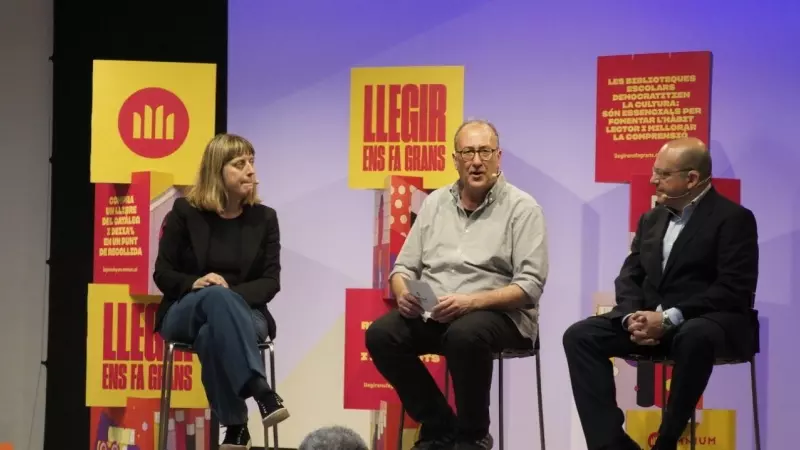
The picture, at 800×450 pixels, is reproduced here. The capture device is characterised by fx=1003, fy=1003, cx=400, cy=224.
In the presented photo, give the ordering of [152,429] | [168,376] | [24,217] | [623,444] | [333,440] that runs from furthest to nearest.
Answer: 1. [24,217]
2. [152,429]
3. [168,376]
4. [623,444]
5. [333,440]

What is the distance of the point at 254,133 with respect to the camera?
17.7 feet

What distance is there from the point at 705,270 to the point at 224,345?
Result: 1.76m

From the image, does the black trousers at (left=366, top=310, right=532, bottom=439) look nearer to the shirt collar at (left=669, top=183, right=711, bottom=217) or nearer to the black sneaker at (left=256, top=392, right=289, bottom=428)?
the black sneaker at (left=256, top=392, right=289, bottom=428)

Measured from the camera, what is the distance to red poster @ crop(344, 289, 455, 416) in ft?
13.9

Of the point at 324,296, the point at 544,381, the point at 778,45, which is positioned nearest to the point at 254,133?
the point at 324,296

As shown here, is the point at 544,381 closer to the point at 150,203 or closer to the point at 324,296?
the point at 324,296

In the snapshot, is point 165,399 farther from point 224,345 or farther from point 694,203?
point 694,203

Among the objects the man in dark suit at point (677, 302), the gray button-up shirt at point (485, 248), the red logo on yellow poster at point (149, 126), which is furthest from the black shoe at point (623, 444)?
the red logo on yellow poster at point (149, 126)

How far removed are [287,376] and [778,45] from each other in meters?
2.93

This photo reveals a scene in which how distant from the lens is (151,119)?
4426mm

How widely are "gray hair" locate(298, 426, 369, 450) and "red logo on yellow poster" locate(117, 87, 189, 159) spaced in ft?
9.32

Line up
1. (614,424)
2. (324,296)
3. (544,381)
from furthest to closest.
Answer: (324,296) → (544,381) → (614,424)

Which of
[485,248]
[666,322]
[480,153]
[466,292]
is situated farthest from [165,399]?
[666,322]

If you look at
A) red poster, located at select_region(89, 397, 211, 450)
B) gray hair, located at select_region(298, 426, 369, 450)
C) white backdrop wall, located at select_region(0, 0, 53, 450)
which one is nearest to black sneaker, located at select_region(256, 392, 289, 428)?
red poster, located at select_region(89, 397, 211, 450)
